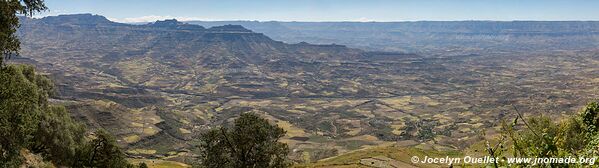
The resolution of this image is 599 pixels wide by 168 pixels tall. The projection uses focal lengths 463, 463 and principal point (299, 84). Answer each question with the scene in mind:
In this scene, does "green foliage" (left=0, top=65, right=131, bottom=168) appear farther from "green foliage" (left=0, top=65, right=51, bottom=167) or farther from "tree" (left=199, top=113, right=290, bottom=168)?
"tree" (left=199, top=113, right=290, bottom=168)

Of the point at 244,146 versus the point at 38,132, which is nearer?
the point at 244,146

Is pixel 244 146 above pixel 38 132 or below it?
above

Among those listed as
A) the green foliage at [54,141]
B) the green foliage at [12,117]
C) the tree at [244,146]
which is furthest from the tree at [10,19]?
the green foliage at [54,141]

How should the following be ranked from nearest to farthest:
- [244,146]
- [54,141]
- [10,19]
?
1. [10,19]
2. [244,146]
3. [54,141]

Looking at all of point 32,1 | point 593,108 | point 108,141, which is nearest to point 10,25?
point 32,1

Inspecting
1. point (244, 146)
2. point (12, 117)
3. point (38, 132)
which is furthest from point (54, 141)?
point (12, 117)

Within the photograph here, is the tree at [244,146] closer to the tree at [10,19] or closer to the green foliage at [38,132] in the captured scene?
the green foliage at [38,132]

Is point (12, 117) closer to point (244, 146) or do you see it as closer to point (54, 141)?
point (244, 146)

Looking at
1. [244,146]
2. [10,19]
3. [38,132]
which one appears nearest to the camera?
[10,19]
